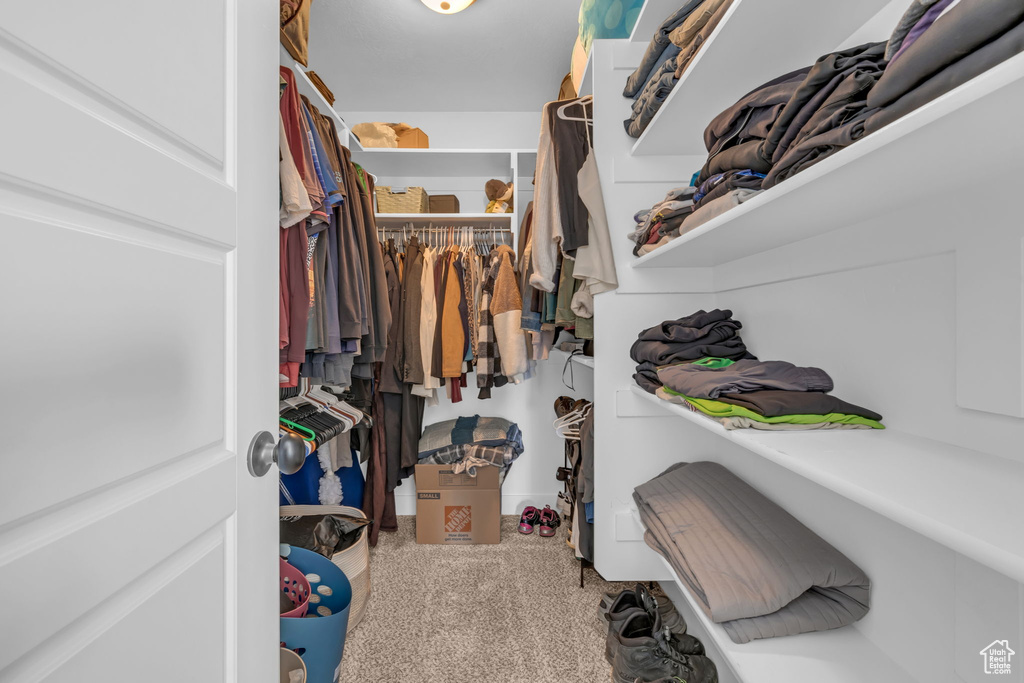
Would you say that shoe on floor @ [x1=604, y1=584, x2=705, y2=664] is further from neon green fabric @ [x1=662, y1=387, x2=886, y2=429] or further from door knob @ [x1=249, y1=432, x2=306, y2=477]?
door knob @ [x1=249, y1=432, x2=306, y2=477]

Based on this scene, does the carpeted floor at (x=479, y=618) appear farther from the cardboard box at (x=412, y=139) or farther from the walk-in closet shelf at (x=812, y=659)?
the cardboard box at (x=412, y=139)

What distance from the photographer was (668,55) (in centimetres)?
131

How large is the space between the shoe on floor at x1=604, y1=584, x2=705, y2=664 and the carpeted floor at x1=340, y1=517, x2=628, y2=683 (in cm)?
12

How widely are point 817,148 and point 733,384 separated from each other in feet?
1.49

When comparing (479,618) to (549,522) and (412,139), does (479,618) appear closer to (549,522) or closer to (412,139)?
(549,522)

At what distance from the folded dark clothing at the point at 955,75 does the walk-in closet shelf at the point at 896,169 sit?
0.04 metres

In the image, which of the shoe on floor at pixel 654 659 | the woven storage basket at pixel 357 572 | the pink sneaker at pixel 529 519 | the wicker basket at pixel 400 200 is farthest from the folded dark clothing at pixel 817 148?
the pink sneaker at pixel 529 519

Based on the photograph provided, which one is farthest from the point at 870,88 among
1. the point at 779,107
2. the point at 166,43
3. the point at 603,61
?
the point at 603,61

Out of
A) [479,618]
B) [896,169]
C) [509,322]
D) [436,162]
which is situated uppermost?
[436,162]

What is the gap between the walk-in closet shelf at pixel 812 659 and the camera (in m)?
0.80

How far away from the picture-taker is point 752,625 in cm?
90

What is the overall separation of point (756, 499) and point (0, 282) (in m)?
1.38

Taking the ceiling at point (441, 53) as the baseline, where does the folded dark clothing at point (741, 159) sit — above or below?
below

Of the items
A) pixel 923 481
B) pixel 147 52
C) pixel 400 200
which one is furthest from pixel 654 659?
pixel 400 200
